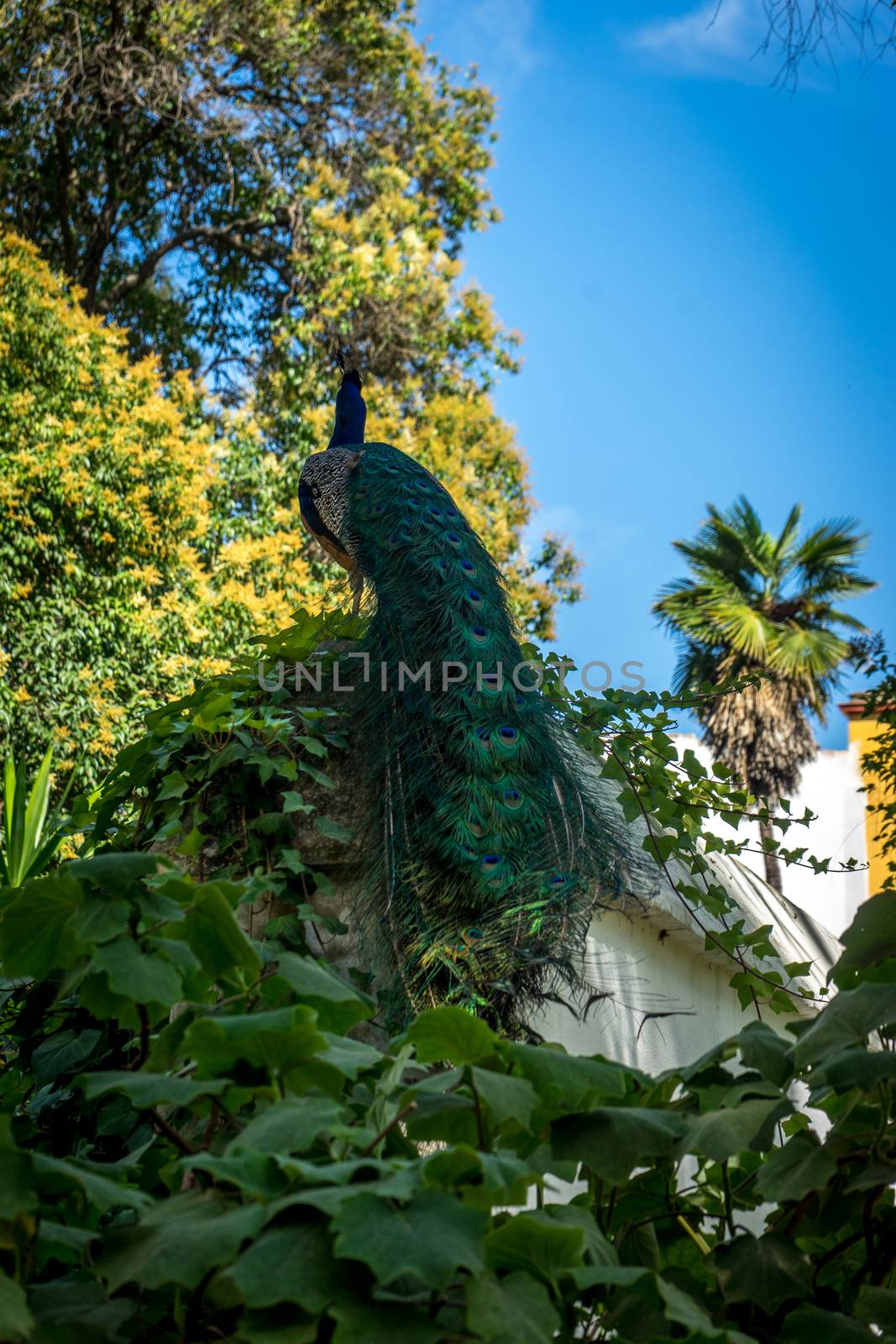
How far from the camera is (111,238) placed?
1303 cm

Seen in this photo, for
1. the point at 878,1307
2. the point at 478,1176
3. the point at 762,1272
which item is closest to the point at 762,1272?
the point at 762,1272

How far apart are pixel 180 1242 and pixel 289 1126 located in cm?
12

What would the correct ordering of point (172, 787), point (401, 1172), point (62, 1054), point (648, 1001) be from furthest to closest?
1. point (648, 1001)
2. point (172, 787)
3. point (62, 1054)
4. point (401, 1172)

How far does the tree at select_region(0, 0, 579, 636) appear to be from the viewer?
11477 millimetres

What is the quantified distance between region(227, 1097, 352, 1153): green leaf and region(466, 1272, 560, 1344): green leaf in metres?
0.16

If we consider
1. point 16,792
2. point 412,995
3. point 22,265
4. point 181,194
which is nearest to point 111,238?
point 181,194

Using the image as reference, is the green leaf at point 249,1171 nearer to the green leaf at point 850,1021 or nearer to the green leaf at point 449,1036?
the green leaf at point 449,1036

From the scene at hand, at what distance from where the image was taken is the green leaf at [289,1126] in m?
1.05

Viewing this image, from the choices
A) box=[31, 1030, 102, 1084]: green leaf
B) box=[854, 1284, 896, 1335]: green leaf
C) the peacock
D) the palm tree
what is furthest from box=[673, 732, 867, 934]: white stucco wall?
box=[854, 1284, 896, 1335]: green leaf

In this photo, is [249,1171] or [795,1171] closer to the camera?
[249,1171]

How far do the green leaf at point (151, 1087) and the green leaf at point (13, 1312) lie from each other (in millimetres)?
178

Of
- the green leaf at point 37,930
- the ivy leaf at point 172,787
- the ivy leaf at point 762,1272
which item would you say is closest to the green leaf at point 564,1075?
the ivy leaf at point 762,1272

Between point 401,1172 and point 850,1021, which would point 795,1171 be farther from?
point 401,1172

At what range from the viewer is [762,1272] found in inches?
49.2
